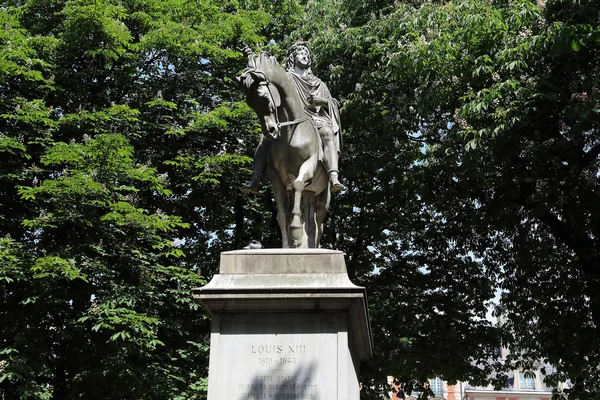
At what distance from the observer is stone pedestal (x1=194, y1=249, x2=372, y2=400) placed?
7434mm

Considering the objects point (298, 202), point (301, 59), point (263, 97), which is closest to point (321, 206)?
point (298, 202)

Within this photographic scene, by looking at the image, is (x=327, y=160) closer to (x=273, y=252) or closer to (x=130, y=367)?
(x=273, y=252)

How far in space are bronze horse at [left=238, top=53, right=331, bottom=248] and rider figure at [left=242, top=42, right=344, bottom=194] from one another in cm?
11

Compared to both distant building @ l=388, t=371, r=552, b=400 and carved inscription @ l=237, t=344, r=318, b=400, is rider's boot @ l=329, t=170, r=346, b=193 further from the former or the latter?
distant building @ l=388, t=371, r=552, b=400

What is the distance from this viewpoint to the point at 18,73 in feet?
51.0

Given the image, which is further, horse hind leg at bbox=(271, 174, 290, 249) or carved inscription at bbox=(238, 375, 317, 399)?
horse hind leg at bbox=(271, 174, 290, 249)

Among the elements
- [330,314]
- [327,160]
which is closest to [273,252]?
[330,314]

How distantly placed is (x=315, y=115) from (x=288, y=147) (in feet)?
2.19

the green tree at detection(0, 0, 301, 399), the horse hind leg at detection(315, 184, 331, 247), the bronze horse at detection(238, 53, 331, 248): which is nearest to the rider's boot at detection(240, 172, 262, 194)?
the bronze horse at detection(238, 53, 331, 248)

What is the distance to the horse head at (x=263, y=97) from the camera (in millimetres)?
8219

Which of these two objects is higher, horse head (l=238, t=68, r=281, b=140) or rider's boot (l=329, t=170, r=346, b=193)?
horse head (l=238, t=68, r=281, b=140)

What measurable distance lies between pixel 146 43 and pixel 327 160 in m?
10.0

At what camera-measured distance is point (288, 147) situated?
8633mm

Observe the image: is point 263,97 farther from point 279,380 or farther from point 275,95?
point 279,380
